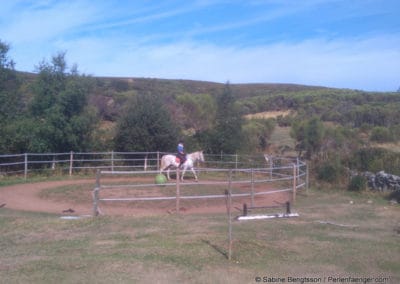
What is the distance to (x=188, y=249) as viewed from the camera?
8.71 m

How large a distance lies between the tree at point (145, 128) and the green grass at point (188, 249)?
14667mm

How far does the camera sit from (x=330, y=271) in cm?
774

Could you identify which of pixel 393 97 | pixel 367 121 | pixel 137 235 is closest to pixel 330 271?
pixel 137 235

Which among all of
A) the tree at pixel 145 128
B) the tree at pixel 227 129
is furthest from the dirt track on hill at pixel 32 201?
the tree at pixel 227 129

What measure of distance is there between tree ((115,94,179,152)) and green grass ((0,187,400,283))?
577 inches

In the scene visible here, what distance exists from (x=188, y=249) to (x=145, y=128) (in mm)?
19000

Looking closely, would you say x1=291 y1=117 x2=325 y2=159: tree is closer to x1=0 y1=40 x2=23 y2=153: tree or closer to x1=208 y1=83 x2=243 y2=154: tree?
x1=208 y1=83 x2=243 y2=154: tree

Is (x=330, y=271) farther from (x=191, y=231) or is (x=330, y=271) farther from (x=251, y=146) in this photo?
(x=251, y=146)

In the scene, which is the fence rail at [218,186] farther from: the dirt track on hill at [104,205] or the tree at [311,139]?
the tree at [311,139]

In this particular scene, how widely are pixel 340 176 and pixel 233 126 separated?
9401 mm

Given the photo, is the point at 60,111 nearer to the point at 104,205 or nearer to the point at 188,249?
the point at 104,205

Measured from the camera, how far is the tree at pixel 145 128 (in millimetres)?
27234

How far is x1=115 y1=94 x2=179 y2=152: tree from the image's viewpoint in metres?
27.2

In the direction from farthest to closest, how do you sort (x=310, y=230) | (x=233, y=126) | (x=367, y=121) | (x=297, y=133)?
(x=367, y=121) → (x=297, y=133) → (x=233, y=126) → (x=310, y=230)
